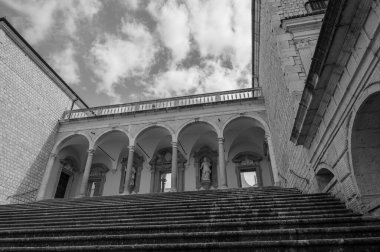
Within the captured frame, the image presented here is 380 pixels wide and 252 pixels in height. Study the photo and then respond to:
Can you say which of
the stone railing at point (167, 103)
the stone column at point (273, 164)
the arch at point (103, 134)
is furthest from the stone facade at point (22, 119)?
the stone column at point (273, 164)

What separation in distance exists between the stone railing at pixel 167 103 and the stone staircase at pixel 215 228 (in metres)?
8.24

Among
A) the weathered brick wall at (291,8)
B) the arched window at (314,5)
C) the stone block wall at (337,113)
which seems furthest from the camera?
the weathered brick wall at (291,8)

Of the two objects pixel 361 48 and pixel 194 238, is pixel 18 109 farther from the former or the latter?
pixel 361 48

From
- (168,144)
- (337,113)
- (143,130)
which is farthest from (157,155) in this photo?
(337,113)

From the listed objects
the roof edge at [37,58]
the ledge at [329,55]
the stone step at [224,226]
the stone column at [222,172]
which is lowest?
the stone step at [224,226]

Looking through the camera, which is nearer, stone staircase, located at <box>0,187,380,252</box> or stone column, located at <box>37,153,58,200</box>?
stone staircase, located at <box>0,187,380,252</box>

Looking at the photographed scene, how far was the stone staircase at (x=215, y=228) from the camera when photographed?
3029 millimetres

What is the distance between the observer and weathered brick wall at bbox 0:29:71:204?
11000mm

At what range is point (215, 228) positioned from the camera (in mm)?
3824

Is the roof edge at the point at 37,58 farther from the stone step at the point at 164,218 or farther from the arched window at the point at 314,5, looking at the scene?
the arched window at the point at 314,5

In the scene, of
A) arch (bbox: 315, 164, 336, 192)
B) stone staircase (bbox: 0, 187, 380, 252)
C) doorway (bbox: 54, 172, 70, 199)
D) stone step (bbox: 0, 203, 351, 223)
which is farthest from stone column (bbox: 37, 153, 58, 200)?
arch (bbox: 315, 164, 336, 192)

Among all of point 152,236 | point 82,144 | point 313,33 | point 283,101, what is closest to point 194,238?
point 152,236

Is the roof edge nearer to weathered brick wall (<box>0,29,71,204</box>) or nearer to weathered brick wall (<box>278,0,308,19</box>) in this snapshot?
weathered brick wall (<box>0,29,71,204</box>)

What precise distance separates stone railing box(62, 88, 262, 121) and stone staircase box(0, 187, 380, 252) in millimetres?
8243
